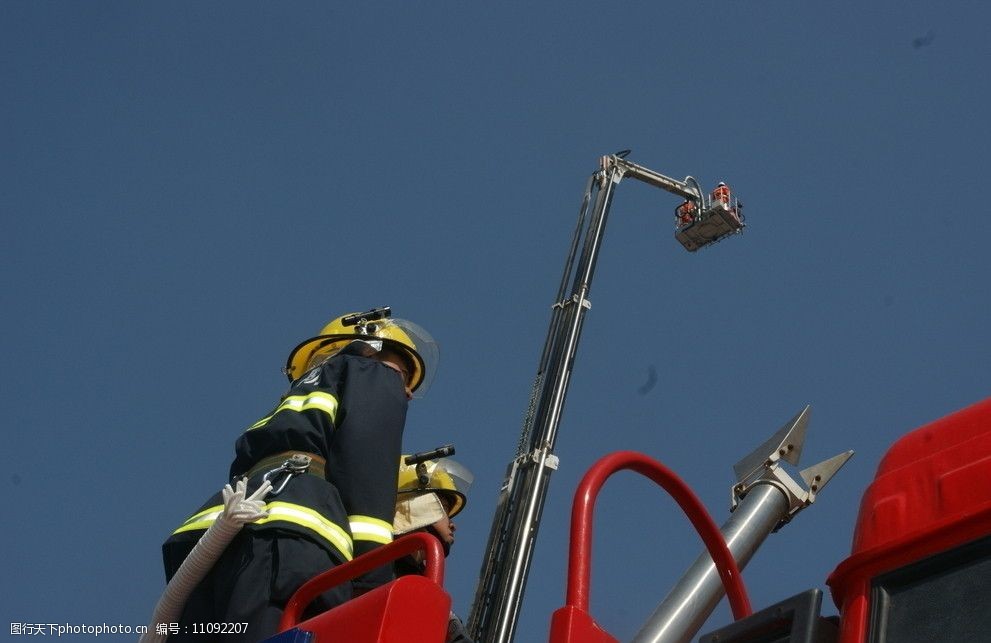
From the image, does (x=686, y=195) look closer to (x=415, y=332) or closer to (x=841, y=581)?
(x=415, y=332)

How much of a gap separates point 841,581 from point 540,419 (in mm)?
4569

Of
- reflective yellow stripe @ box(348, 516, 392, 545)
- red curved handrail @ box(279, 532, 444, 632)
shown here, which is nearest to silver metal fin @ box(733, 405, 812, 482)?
reflective yellow stripe @ box(348, 516, 392, 545)

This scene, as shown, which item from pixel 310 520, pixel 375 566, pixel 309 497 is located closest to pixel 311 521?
pixel 310 520

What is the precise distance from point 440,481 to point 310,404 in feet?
7.18

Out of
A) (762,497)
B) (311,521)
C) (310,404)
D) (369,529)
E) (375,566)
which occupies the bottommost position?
(375,566)

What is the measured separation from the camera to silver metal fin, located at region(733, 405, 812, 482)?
19.7 feet

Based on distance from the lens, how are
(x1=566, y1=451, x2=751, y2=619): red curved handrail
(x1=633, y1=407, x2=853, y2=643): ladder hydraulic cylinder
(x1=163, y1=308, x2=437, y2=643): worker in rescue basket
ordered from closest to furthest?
(x1=566, y1=451, x2=751, y2=619): red curved handrail → (x1=163, y1=308, x2=437, y2=643): worker in rescue basket → (x1=633, y1=407, x2=853, y2=643): ladder hydraulic cylinder

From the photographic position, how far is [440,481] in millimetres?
6840

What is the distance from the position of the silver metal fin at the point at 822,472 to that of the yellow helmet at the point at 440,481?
6.16 ft

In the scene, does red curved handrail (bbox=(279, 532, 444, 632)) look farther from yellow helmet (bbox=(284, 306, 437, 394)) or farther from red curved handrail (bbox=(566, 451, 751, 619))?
yellow helmet (bbox=(284, 306, 437, 394))

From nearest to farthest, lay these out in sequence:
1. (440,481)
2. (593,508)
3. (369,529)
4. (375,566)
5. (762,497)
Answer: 1. (593,508)
2. (375,566)
3. (369,529)
4. (762,497)
5. (440,481)

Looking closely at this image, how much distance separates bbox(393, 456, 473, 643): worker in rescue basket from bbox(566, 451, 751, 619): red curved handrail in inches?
81.6

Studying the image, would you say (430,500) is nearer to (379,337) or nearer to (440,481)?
(440,481)

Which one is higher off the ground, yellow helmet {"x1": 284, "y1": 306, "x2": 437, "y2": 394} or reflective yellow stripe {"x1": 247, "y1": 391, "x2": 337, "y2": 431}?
yellow helmet {"x1": 284, "y1": 306, "x2": 437, "y2": 394}
